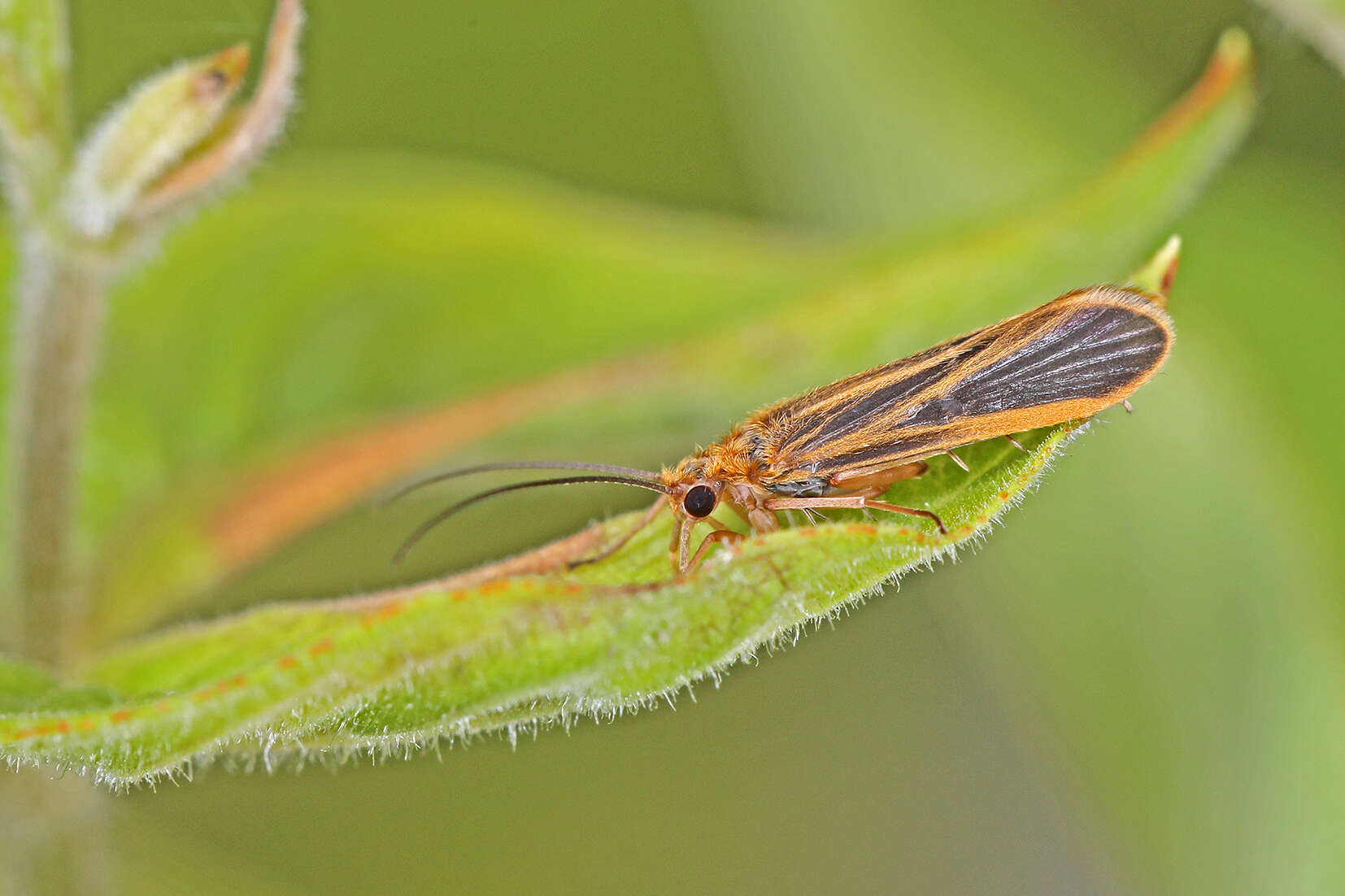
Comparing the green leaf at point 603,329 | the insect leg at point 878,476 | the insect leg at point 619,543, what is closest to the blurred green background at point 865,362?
the green leaf at point 603,329

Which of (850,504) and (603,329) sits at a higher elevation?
(603,329)

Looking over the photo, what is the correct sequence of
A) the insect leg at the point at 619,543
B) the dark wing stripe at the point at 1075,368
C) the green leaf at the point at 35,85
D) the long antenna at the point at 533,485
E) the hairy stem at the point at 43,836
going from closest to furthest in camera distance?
the insect leg at the point at 619,543
the green leaf at the point at 35,85
the dark wing stripe at the point at 1075,368
the long antenna at the point at 533,485
the hairy stem at the point at 43,836

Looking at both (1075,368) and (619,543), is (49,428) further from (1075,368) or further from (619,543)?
(1075,368)

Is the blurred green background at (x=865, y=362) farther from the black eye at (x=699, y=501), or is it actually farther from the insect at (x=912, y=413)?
the black eye at (x=699, y=501)

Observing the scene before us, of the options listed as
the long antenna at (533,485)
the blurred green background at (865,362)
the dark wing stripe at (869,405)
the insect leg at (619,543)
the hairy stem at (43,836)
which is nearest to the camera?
the insect leg at (619,543)

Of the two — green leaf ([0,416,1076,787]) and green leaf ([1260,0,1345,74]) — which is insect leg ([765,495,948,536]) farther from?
green leaf ([1260,0,1345,74])

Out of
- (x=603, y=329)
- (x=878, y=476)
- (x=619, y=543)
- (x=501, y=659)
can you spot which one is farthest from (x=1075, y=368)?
(x=603, y=329)

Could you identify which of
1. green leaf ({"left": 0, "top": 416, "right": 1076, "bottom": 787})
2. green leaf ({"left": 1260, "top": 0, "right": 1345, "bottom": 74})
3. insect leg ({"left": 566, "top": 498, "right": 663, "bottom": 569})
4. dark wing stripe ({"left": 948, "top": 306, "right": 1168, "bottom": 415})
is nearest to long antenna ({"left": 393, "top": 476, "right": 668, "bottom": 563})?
insect leg ({"left": 566, "top": 498, "right": 663, "bottom": 569})
